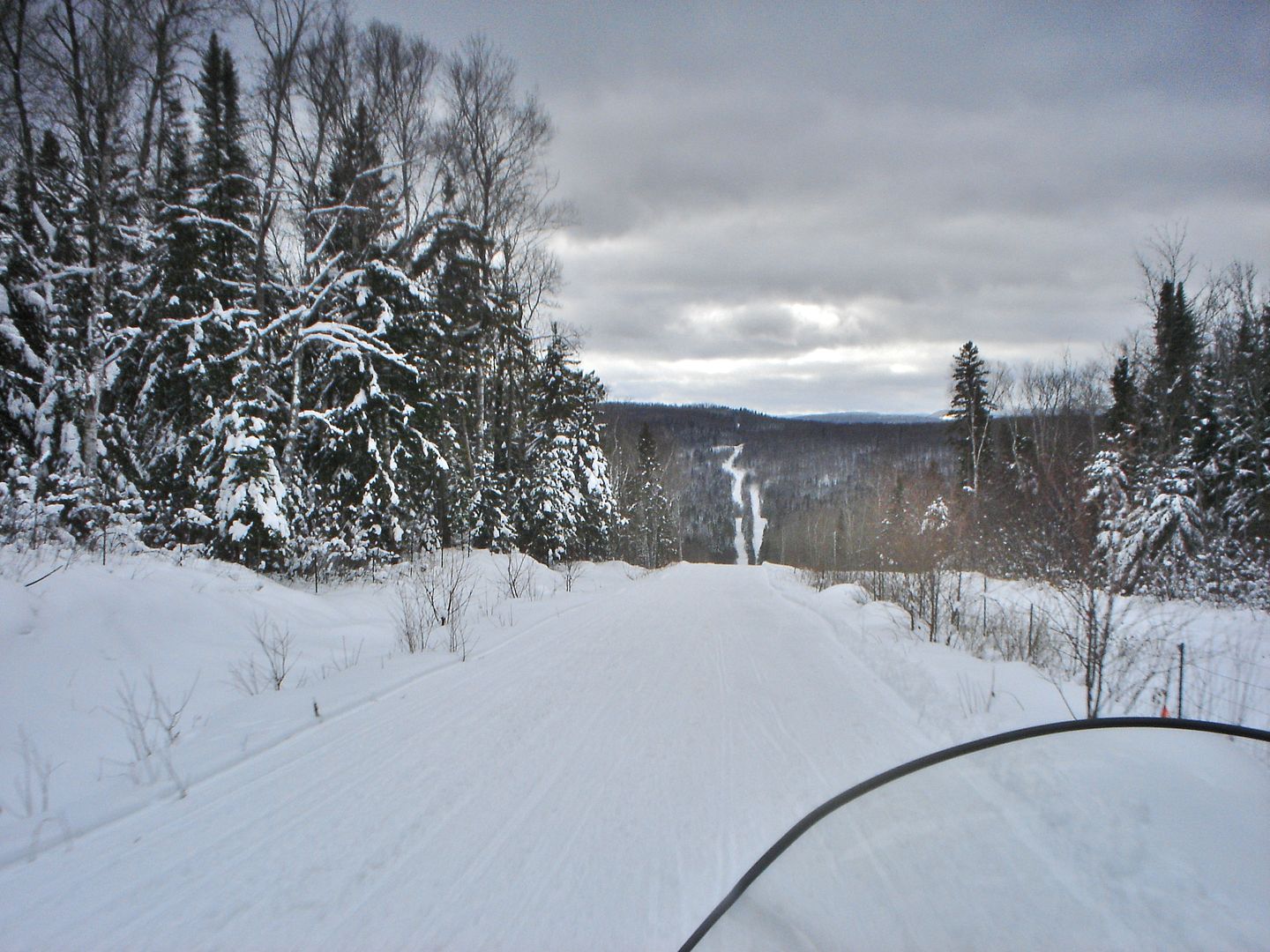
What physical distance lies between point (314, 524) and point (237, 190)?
25.1ft

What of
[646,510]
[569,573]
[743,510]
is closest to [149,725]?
[569,573]

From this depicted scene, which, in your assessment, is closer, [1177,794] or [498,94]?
[1177,794]

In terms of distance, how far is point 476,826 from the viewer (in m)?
3.33

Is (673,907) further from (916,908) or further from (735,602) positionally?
(735,602)

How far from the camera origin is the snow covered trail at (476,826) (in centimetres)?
254

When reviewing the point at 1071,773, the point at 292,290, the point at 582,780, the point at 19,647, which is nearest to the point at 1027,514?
the point at 582,780

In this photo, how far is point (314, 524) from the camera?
41.2 feet

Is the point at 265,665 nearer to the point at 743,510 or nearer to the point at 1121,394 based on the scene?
the point at 1121,394

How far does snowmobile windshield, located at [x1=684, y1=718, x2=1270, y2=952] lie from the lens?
0.89 m

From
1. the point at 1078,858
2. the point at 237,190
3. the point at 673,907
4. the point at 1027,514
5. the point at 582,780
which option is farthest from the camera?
the point at 237,190

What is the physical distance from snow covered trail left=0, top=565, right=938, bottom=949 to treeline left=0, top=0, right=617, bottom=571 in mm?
6916

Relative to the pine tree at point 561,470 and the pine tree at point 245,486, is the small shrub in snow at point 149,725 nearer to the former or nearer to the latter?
the pine tree at point 245,486

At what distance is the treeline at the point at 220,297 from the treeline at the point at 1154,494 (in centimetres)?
1111

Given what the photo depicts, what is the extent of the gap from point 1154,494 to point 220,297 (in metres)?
23.8
